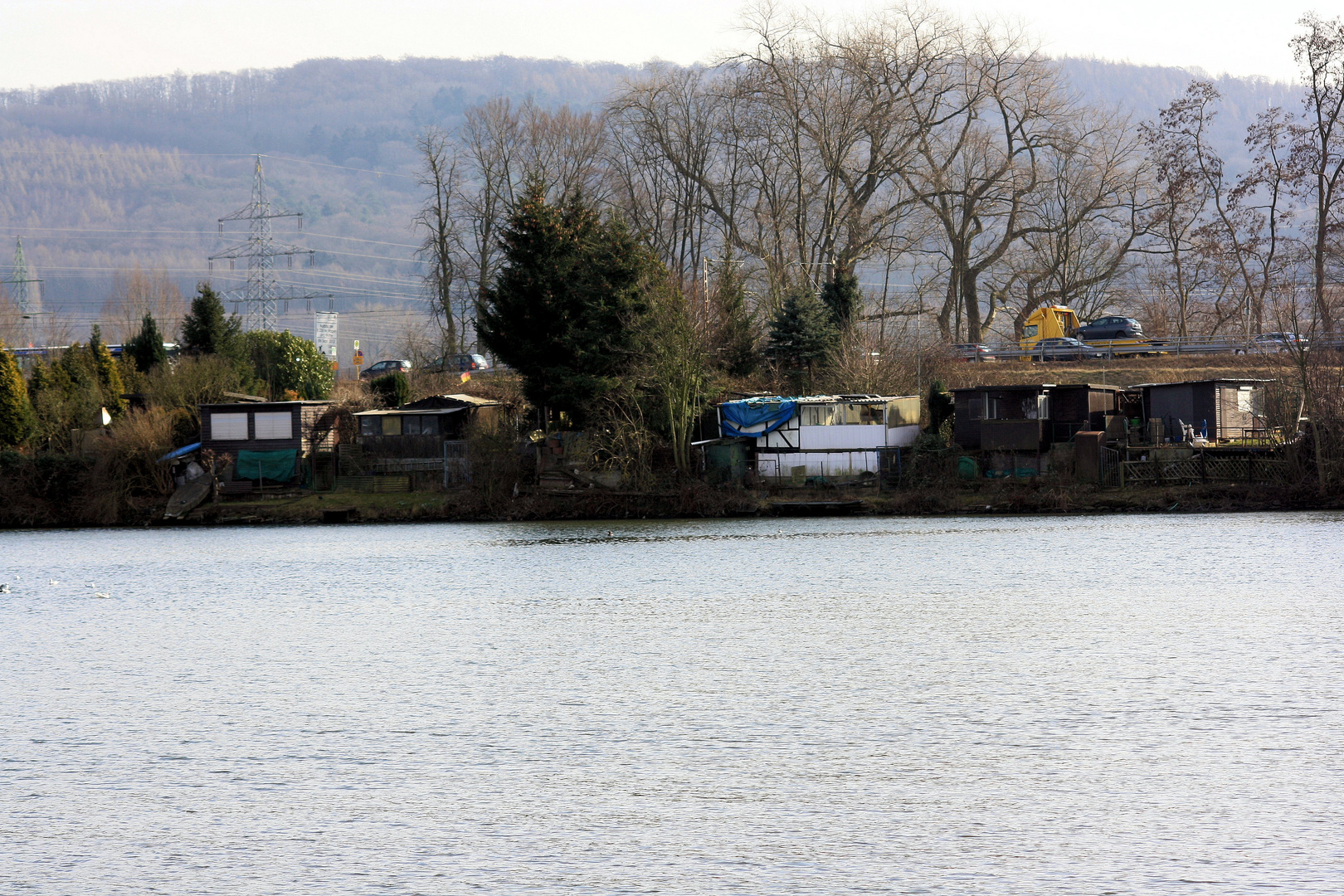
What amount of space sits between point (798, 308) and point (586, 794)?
169ft

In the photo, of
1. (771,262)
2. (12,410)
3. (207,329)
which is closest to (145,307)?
(207,329)

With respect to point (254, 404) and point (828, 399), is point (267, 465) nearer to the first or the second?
point (254, 404)

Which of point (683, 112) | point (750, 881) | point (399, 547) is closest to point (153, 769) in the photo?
point (750, 881)

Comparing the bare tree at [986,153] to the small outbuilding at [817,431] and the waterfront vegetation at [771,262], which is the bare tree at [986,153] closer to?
the waterfront vegetation at [771,262]

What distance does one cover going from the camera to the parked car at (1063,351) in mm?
70562

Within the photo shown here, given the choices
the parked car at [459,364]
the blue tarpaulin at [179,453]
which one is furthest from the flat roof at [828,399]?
the parked car at [459,364]

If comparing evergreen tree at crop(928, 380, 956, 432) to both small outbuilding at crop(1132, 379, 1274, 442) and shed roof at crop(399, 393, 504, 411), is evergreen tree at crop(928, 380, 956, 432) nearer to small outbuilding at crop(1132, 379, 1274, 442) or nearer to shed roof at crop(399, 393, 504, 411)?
small outbuilding at crop(1132, 379, 1274, 442)

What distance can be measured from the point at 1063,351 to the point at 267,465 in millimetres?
41538

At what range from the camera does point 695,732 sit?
17.8 m

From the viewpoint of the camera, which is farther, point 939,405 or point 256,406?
point 256,406

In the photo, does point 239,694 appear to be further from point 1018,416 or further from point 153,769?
point 1018,416

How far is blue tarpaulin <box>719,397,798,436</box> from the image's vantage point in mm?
57844

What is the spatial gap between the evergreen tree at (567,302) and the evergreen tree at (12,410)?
23.3 m

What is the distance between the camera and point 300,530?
186 ft
